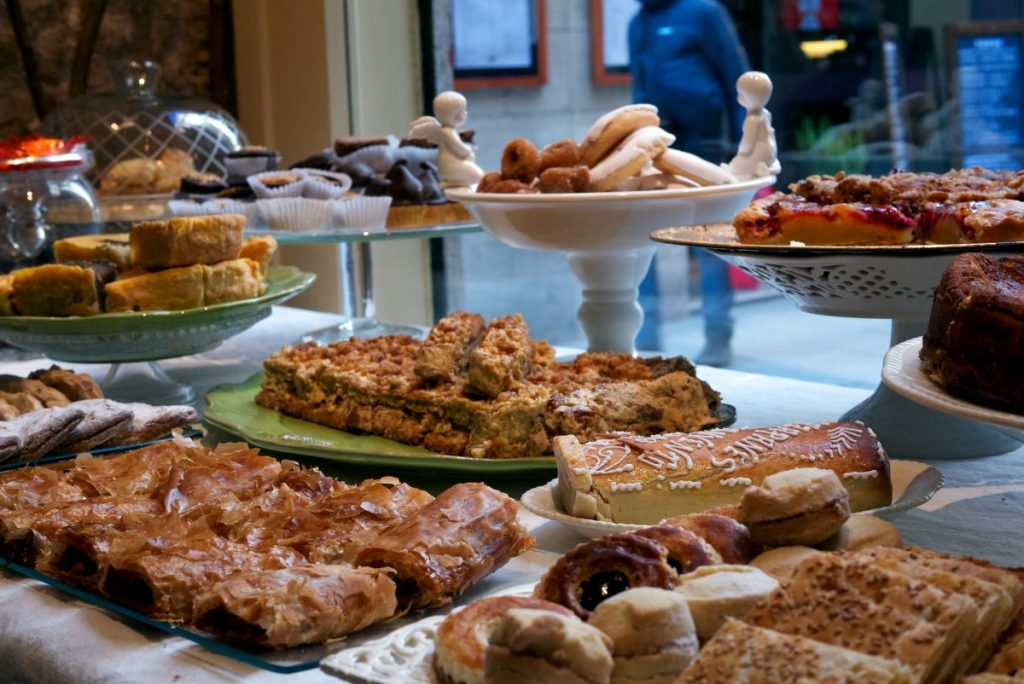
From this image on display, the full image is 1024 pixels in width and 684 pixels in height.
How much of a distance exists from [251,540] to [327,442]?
38 centimetres

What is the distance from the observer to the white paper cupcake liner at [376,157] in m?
2.58

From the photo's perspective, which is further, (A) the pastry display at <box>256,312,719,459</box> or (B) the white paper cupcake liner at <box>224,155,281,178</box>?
(B) the white paper cupcake liner at <box>224,155,281,178</box>

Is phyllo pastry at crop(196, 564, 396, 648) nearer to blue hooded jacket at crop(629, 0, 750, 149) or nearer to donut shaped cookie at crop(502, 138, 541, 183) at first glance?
donut shaped cookie at crop(502, 138, 541, 183)

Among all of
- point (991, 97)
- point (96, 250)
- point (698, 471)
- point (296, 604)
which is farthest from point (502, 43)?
point (296, 604)

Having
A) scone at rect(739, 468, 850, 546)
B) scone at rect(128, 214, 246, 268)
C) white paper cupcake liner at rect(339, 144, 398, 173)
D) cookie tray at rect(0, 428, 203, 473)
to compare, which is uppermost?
white paper cupcake liner at rect(339, 144, 398, 173)

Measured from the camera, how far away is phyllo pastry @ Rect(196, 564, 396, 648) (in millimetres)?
887

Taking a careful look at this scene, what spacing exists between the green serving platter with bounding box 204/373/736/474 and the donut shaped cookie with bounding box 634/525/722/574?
442 mm

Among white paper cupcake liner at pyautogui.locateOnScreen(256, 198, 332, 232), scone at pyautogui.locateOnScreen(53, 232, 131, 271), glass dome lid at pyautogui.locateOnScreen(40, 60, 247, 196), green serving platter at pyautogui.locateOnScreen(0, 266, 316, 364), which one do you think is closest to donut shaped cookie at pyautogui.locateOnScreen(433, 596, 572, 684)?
green serving platter at pyautogui.locateOnScreen(0, 266, 316, 364)

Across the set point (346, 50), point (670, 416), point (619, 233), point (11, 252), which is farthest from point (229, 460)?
point (346, 50)

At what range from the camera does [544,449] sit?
52.7 inches

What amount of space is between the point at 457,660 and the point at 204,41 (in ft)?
12.9

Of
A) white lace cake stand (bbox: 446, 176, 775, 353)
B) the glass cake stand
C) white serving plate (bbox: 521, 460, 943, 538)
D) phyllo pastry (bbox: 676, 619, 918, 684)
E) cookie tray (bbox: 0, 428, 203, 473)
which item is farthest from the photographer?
the glass cake stand

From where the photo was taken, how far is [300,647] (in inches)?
35.3

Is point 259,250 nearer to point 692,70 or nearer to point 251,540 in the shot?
point 251,540
